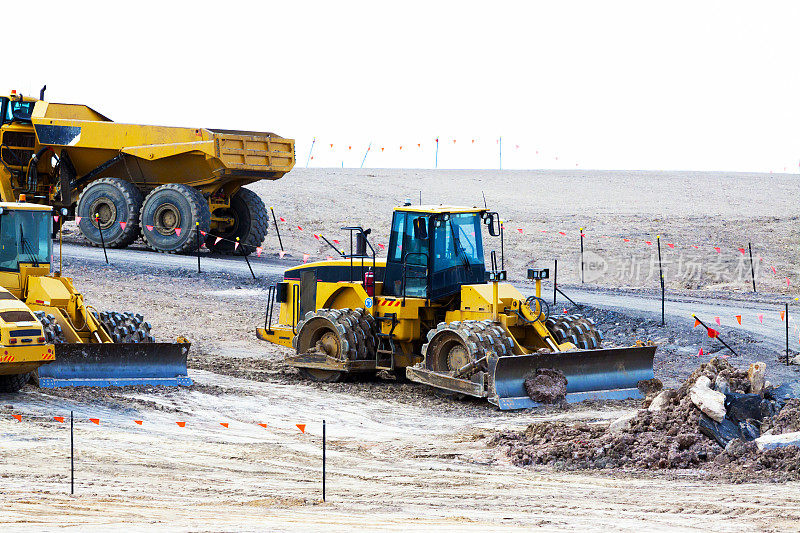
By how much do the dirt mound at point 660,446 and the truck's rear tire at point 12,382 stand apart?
5.67 metres

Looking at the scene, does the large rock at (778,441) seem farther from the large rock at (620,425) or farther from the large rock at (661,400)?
the large rock at (661,400)

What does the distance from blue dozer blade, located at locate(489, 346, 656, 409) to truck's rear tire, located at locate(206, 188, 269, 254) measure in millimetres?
15582

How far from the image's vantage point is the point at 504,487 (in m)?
9.53

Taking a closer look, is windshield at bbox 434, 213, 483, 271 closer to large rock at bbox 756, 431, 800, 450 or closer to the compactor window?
large rock at bbox 756, 431, 800, 450

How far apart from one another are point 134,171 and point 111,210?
46.3 inches

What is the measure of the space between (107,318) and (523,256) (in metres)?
17.6

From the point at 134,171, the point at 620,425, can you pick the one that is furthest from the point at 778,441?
the point at 134,171

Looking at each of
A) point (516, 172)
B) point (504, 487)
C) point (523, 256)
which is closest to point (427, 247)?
point (504, 487)

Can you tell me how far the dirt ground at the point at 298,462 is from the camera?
8164 millimetres

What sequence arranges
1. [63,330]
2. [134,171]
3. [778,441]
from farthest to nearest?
[134,171]
[63,330]
[778,441]

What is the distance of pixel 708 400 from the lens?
11320mm

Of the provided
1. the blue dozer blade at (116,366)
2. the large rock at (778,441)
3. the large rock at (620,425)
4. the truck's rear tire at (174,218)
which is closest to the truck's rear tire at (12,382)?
the blue dozer blade at (116,366)

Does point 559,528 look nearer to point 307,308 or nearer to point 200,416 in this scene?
point 200,416

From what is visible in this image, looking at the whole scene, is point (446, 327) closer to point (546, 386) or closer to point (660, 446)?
point (546, 386)
